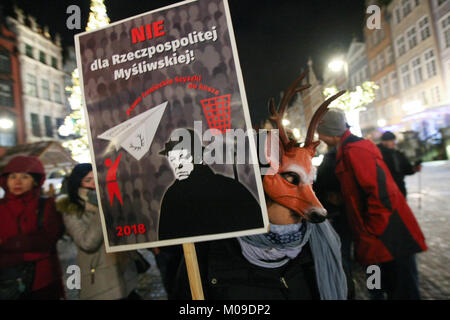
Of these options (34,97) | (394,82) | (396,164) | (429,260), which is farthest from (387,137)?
(34,97)

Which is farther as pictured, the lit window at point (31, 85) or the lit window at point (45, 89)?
the lit window at point (31, 85)

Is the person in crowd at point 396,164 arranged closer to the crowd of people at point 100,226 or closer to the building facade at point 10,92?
the crowd of people at point 100,226

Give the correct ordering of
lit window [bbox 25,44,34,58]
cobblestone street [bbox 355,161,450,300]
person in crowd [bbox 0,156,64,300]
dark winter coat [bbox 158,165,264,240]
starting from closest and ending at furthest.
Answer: dark winter coat [bbox 158,165,264,240], person in crowd [bbox 0,156,64,300], cobblestone street [bbox 355,161,450,300], lit window [bbox 25,44,34,58]

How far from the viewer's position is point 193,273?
53.2 inches

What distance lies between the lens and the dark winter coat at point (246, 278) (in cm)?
143

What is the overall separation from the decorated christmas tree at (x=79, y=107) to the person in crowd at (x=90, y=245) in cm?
87

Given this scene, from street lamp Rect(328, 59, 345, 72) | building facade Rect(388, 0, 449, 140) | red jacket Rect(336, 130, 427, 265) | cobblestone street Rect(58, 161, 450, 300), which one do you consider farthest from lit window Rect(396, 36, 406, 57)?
red jacket Rect(336, 130, 427, 265)

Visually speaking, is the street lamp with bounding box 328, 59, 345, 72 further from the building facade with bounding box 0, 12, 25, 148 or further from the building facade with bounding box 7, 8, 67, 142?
the building facade with bounding box 0, 12, 25, 148

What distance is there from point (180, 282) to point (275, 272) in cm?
52

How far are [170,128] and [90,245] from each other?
134cm

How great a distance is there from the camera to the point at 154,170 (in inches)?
54.0

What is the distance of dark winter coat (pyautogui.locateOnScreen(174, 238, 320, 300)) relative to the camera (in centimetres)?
143

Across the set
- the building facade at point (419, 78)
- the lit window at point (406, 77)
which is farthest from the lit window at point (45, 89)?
the lit window at point (406, 77)

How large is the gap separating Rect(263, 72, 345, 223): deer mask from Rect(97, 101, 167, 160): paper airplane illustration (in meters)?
0.59
